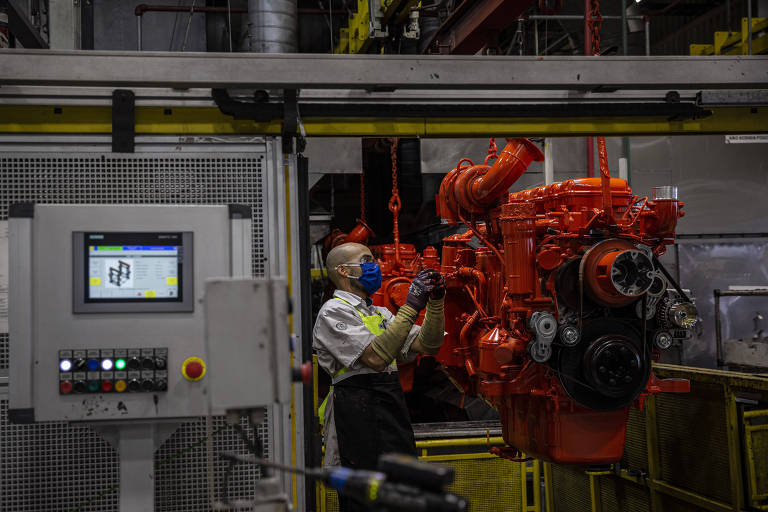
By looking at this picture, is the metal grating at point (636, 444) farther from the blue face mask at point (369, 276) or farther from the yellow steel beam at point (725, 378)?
the blue face mask at point (369, 276)

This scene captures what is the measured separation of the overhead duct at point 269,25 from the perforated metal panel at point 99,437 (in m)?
3.07

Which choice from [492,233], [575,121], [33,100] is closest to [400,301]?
[492,233]

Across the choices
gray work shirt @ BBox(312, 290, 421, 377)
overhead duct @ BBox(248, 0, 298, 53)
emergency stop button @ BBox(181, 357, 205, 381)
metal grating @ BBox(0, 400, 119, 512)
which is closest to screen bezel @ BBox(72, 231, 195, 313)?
emergency stop button @ BBox(181, 357, 205, 381)

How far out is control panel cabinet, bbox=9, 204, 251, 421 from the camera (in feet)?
9.02

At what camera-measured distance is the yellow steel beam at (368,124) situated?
11.1 feet

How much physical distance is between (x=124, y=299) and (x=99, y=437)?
927mm

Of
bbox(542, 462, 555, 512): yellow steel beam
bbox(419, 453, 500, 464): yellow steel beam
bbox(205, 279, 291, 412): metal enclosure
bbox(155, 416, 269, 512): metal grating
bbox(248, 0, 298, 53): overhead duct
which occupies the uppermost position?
bbox(248, 0, 298, 53): overhead duct

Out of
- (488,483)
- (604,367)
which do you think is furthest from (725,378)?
(488,483)

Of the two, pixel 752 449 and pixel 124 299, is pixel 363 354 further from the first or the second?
pixel 752 449

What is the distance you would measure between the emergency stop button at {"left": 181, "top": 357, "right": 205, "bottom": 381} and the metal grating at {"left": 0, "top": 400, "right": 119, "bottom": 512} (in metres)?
0.88

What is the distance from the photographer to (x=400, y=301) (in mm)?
7043

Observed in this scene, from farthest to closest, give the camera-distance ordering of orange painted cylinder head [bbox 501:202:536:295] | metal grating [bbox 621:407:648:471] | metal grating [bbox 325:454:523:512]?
1. metal grating [bbox 325:454:523:512]
2. metal grating [bbox 621:407:648:471]
3. orange painted cylinder head [bbox 501:202:536:295]

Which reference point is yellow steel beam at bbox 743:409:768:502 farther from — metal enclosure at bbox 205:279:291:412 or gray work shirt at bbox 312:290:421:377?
metal enclosure at bbox 205:279:291:412

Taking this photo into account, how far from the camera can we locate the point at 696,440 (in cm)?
478
